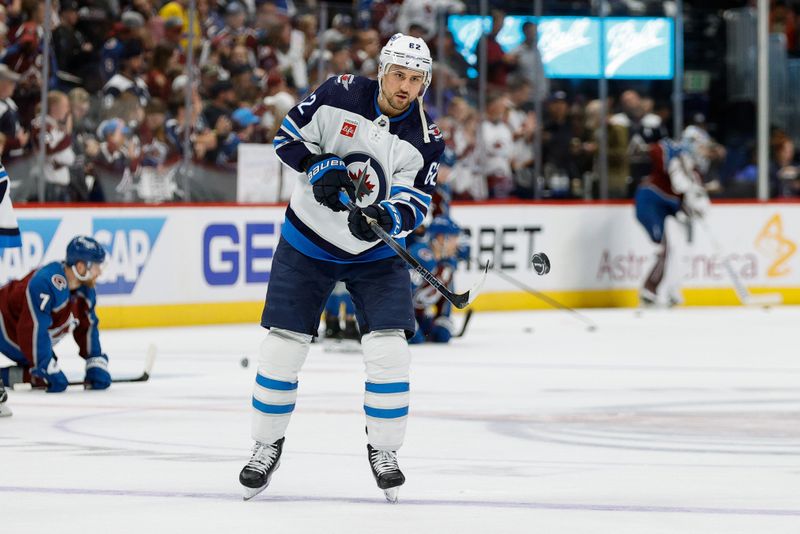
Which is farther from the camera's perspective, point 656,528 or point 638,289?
point 638,289

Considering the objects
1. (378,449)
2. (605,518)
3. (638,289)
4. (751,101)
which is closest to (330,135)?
(378,449)

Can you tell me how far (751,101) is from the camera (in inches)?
649

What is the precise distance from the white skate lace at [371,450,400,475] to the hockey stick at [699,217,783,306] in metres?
10.9

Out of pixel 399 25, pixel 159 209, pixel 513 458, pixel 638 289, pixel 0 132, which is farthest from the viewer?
pixel 638 289

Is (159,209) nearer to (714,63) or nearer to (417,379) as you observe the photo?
(417,379)

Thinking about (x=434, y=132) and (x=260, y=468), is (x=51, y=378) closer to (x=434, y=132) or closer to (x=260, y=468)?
(x=260, y=468)

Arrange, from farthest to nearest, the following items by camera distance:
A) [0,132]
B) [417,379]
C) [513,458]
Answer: [0,132]
[417,379]
[513,458]

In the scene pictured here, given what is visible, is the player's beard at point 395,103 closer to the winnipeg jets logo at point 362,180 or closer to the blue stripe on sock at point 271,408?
the winnipeg jets logo at point 362,180

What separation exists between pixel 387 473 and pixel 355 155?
99cm

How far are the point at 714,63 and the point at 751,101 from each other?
0.54 m

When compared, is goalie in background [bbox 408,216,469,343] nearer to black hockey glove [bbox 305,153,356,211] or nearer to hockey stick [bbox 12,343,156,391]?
hockey stick [bbox 12,343,156,391]

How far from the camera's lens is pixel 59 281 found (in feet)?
25.4

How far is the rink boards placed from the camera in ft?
40.2

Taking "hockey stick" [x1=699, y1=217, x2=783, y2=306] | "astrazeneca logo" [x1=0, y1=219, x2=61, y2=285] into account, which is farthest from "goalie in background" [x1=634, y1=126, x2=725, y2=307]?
"astrazeneca logo" [x1=0, y1=219, x2=61, y2=285]
